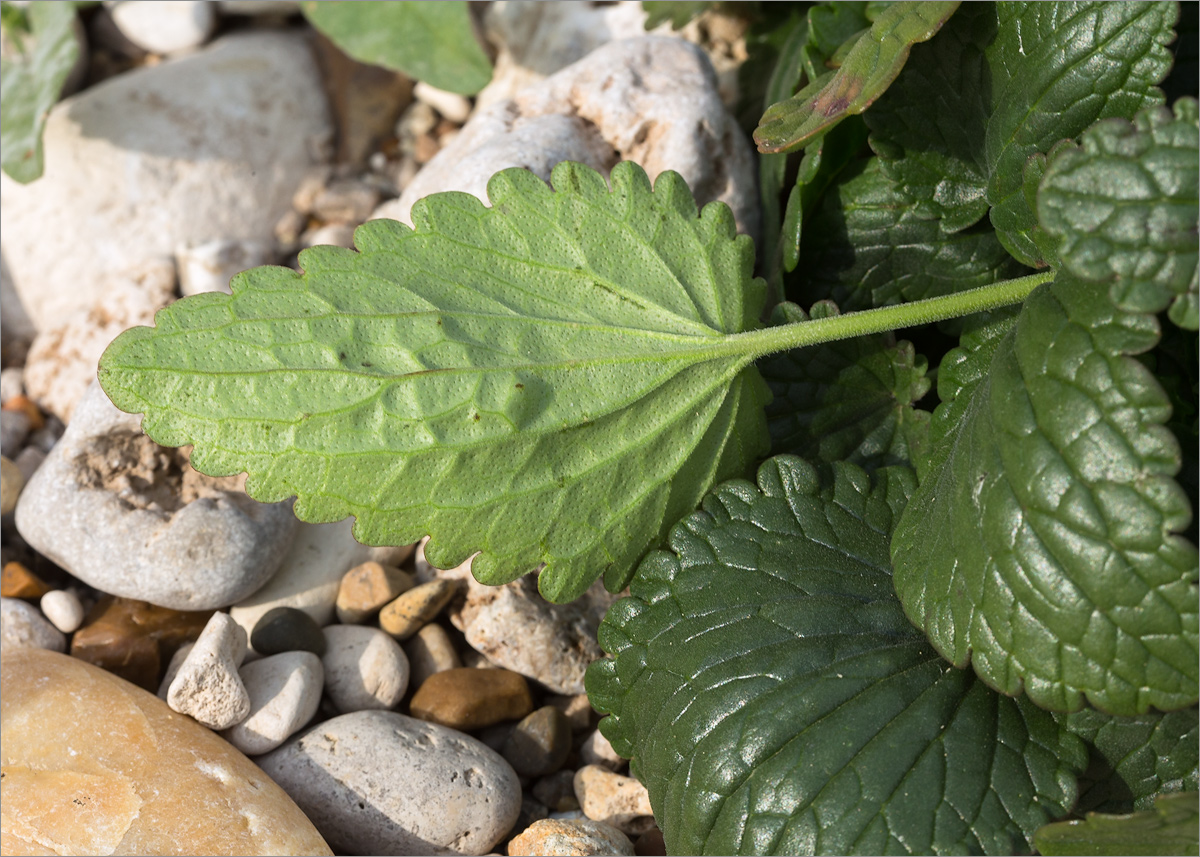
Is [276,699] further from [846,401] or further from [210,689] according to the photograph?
[846,401]

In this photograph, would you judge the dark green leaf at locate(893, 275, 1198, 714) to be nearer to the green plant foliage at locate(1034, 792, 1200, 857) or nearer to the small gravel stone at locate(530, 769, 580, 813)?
the green plant foliage at locate(1034, 792, 1200, 857)

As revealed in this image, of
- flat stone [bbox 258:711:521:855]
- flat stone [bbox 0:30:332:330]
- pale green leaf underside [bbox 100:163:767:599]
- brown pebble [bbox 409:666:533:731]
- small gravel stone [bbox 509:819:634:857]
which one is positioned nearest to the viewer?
pale green leaf underside [bbox 100:163:767:599]

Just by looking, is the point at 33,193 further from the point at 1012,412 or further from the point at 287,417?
the point at 1012,412

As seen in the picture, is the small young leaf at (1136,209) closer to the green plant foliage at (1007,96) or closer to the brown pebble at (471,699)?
the green plant foliage at (1007,96)

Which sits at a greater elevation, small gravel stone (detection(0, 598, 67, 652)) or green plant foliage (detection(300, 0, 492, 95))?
green plant foliage (detection(300, 0, 492, 95))

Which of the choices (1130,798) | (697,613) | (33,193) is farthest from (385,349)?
(33,193)

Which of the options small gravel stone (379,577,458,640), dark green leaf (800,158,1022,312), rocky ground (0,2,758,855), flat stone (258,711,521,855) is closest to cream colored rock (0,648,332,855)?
rocky ground (0,2,758,855)

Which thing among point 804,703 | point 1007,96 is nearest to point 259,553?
point 804,703
